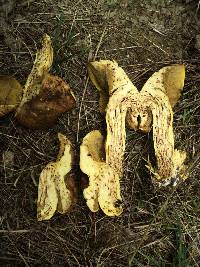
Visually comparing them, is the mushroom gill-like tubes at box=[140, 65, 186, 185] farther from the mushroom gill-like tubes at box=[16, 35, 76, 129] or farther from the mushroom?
the mushroom gill-like tubes at box=[16, 35, 76, 129]

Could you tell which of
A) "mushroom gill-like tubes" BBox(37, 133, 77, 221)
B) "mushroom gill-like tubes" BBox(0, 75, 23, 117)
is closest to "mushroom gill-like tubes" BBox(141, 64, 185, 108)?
"mushroom gill-like tubes" BBox(37, 133, 77, 221)

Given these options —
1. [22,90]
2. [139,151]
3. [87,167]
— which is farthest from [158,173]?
[22,90]

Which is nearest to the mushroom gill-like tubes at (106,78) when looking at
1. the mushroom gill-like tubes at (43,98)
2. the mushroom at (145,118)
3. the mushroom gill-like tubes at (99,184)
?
the mushroom at (145,118)

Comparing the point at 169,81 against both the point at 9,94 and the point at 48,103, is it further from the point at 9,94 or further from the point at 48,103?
the point at 9,94

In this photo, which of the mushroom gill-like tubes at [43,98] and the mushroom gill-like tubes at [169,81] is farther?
the mushroom gill-like tubes at [169,81]

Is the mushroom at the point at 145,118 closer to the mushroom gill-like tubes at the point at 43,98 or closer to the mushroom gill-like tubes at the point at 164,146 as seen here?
the mushroom gill-like tubes at the point at 164,146

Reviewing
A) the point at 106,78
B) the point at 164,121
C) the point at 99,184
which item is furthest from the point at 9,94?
the point at 164,121
